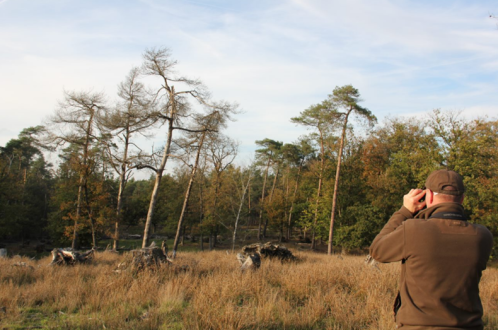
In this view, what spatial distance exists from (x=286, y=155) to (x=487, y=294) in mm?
35029

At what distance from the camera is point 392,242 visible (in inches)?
98.0

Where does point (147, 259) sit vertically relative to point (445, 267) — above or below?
below

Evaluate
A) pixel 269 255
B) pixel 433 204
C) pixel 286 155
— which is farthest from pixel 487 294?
pixel 286 155

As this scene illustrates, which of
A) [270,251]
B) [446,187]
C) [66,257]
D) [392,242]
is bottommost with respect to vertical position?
[66,257]

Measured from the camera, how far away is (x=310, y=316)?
5.09m

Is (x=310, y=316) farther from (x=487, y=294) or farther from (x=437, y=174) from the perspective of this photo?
(x=487, y=294)

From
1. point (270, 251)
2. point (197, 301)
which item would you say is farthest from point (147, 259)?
point (270, 251)

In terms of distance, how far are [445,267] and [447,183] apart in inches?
24.6

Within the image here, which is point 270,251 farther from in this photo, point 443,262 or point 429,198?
point 443,262

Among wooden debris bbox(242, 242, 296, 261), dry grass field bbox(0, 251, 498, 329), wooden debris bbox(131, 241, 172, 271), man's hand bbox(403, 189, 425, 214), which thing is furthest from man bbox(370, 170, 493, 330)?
wooden debris bbox(242, 242, 296, 261)

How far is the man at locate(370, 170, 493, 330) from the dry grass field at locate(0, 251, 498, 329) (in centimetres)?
262

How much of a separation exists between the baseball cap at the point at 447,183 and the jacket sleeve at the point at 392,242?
350 millimetres

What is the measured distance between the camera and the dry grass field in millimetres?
4672

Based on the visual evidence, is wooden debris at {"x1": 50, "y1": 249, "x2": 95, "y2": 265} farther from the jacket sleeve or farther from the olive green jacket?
the olive green jacket
